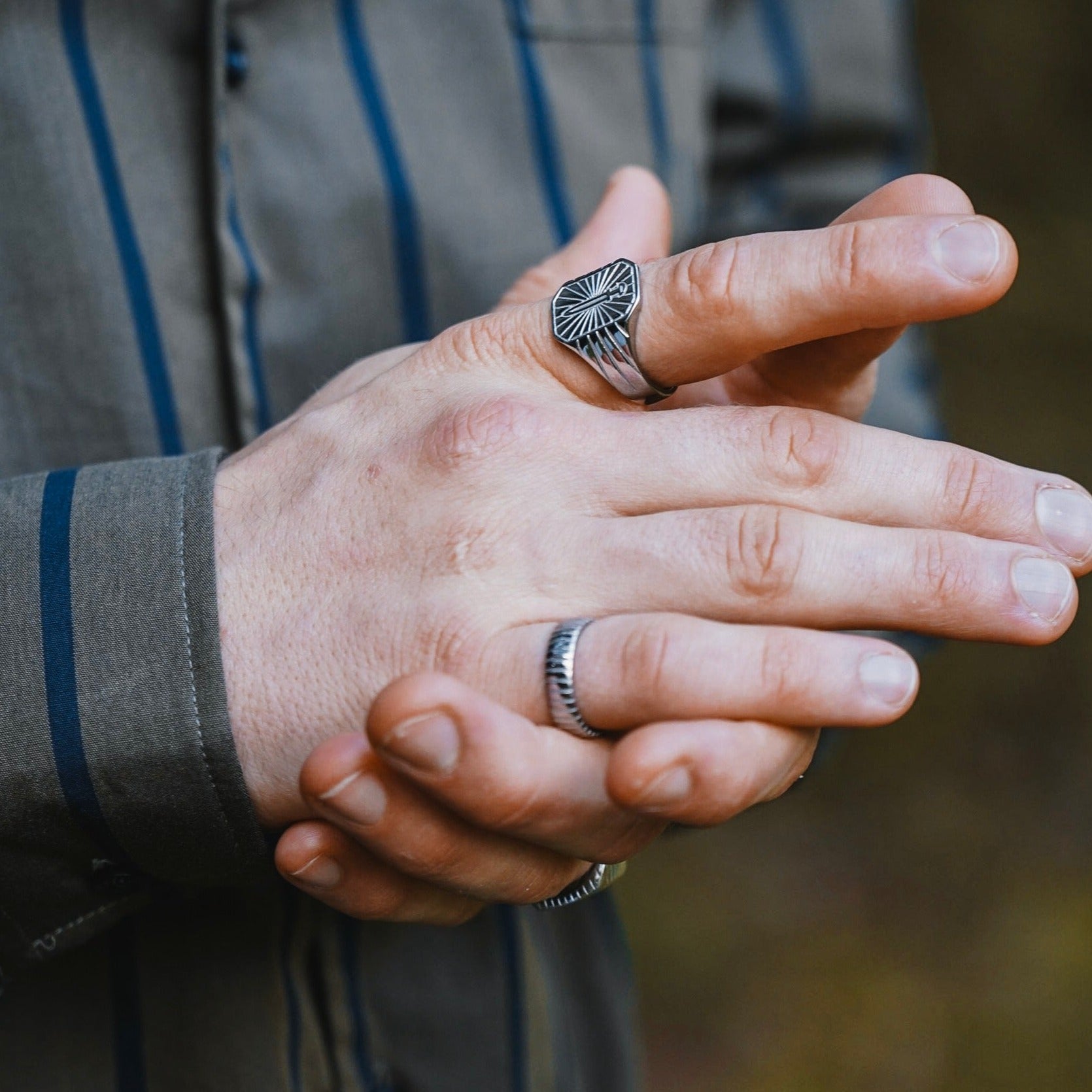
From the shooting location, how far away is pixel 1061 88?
8.86 feet

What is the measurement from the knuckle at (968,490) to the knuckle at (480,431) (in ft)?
0.90

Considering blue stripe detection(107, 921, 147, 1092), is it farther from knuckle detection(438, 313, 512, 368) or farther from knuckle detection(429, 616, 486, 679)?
knuckle detection(438, 313, 512, 368)

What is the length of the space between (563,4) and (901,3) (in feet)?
1.81

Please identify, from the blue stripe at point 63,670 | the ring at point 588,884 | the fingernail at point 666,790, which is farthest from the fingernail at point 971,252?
the blue stripe at point 63,670

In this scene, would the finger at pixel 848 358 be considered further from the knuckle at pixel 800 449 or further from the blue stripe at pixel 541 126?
the blue stripe at pixel 541 126

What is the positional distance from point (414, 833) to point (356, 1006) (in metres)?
0.41

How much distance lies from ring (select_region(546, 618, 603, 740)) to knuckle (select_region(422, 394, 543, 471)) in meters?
0.13

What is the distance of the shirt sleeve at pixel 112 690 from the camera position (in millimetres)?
609

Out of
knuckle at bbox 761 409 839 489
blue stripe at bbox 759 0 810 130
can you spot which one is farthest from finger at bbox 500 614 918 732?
blue stripe at bbox 759 0 810 130

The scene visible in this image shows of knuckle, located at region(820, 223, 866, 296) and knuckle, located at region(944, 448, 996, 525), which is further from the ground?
knuckle, located at region(820, 223, 866, 296)

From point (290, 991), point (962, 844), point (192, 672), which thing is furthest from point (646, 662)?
point (962, 844)

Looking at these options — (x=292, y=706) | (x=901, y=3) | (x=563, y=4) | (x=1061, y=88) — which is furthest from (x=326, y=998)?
(x=1061, y=88)

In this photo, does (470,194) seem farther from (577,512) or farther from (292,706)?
(292,706)

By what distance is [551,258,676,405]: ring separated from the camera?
650 mm
